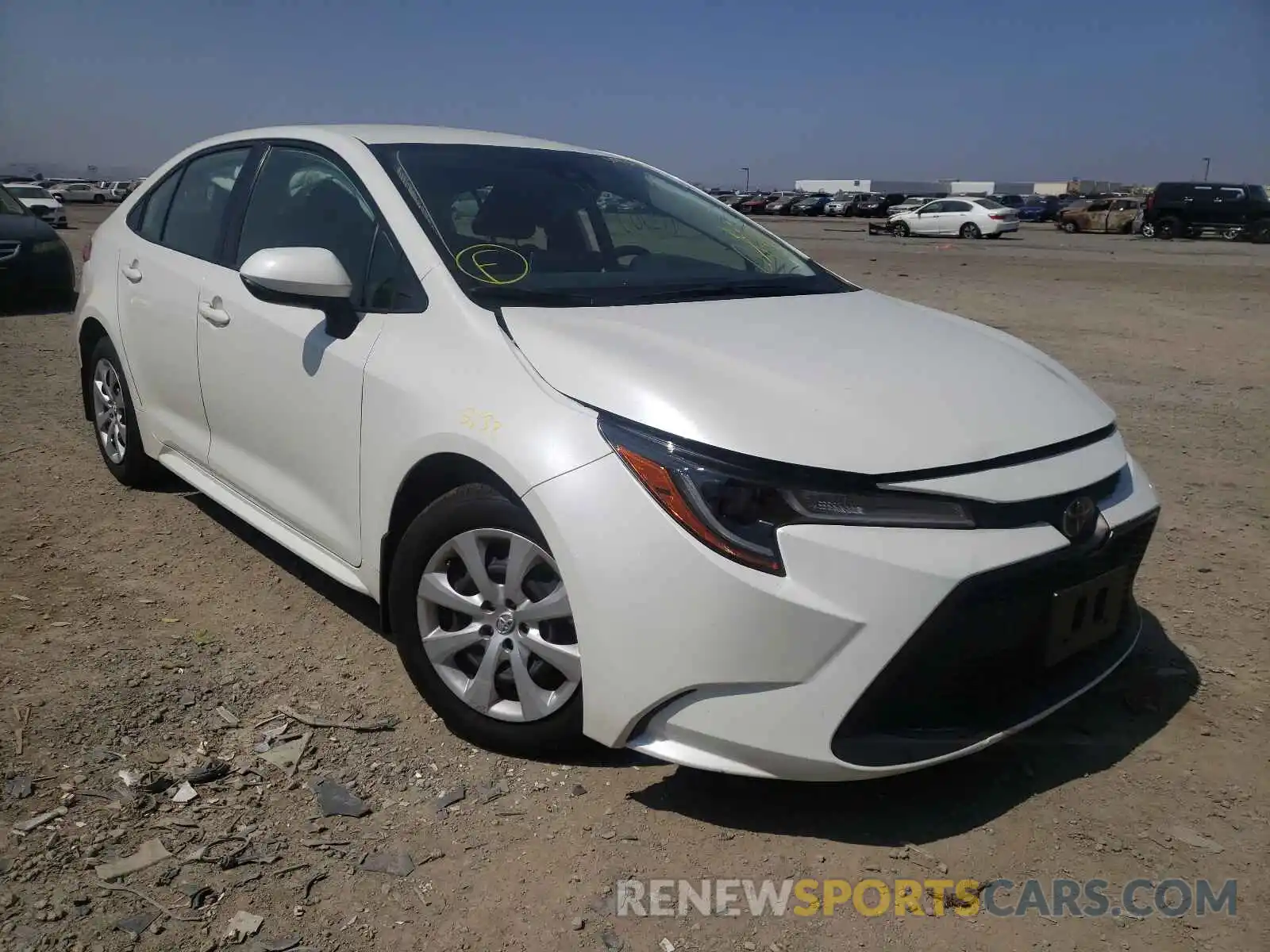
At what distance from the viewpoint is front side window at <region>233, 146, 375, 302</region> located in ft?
10.5

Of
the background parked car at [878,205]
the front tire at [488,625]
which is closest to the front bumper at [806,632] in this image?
the front tire at [488,625]

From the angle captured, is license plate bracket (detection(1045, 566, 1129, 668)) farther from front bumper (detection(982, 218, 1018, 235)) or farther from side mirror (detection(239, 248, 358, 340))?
front bumper (detection(982, 218, 1018, 235))

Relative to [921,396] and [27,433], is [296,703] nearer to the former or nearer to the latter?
[921,396]

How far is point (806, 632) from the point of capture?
→ 2.20 metres

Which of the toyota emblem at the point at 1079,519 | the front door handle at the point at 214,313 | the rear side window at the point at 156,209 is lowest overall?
the toyota emblem at the point at 1079,519

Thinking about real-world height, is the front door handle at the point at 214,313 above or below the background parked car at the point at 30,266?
above

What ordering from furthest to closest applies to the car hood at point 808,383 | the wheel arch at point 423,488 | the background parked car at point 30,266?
the background parked car at point 30,266
the wheel arch at point 423,488
the car hood at point 808,383

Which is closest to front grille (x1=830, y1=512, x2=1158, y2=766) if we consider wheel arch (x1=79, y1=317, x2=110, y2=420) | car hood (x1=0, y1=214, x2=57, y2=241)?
wheel arch (x1=79, y1=317, x2=110, y2=420)

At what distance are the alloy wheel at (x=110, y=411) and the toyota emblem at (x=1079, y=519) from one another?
3.86m

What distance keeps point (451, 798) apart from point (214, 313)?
1999mm

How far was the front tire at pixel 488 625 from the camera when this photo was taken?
2527 mm

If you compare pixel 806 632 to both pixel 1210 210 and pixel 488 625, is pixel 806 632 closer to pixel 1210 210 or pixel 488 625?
pixel 488 625

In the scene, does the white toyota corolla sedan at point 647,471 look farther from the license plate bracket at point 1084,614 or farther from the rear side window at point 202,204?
the rear side window at point 202,204

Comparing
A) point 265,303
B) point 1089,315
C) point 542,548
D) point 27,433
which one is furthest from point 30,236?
point 1089,315
